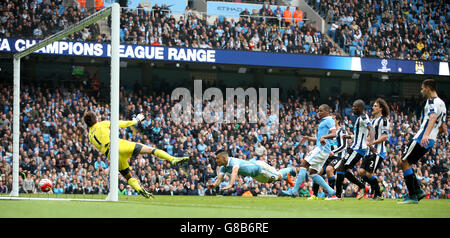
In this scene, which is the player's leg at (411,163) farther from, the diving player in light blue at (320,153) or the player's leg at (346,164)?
the diving player in light blue at (320,153)

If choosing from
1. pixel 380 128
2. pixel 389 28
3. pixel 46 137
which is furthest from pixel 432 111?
pixel 389 28

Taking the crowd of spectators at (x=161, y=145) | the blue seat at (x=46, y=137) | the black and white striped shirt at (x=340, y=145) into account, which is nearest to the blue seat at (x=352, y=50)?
the crowd of spectators at (x=161, y=145)

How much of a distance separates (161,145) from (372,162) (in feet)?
45.2

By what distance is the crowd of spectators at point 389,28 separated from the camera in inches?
1310

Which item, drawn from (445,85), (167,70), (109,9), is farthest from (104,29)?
(445,85)

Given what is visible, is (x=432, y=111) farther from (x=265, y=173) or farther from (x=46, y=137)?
(x=46, y=137)

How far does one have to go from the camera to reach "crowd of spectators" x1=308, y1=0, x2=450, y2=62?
33281mm

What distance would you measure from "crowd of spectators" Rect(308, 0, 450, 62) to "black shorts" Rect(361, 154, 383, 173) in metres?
18.7

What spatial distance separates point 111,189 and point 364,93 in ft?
87.8

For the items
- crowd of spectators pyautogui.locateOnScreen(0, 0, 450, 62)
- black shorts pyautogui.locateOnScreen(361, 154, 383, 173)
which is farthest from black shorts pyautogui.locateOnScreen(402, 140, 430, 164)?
crowd of spectators pyautogui.locateOnScreen(0, 0, 450, 62)

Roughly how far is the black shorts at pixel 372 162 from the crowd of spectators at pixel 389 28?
1871 cm

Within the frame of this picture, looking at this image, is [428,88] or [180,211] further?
[428,88]

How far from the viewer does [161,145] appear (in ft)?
88.7

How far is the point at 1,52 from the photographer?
25938 mm
